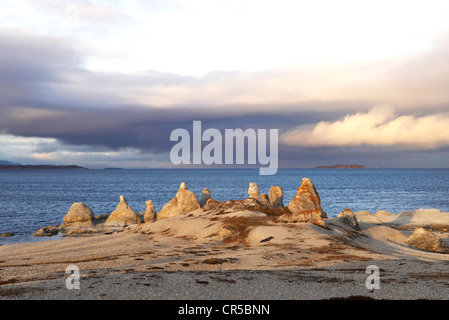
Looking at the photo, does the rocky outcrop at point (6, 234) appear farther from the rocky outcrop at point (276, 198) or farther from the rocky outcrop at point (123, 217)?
the rocky outcrop at point (276, 198)

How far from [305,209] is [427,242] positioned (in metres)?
10.9

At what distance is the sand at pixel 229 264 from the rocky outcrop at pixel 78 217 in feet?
52.1

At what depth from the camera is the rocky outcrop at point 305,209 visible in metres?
36.8

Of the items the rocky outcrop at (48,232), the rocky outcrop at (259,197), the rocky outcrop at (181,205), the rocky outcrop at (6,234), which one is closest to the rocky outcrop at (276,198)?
the rocky outcrop at (259,197)

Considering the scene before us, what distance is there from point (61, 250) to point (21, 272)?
32.6 feet

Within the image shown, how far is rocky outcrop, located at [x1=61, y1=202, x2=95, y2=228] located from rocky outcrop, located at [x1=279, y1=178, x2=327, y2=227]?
30.4m

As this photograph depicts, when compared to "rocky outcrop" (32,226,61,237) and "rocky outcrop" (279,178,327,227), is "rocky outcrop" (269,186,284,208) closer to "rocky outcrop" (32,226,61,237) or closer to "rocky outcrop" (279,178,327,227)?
"rocky outcrop" (279,178,327,227)

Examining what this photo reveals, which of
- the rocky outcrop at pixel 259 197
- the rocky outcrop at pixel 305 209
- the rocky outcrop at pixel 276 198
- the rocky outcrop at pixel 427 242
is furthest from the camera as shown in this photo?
the rocky outcrop at pixel 276 198

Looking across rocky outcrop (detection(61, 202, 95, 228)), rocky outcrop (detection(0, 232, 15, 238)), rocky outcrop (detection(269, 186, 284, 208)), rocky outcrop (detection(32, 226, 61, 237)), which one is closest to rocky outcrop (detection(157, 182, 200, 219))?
rocky outcrop (detection(61, 202, 95, 228))

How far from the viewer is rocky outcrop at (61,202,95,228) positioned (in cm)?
5521
